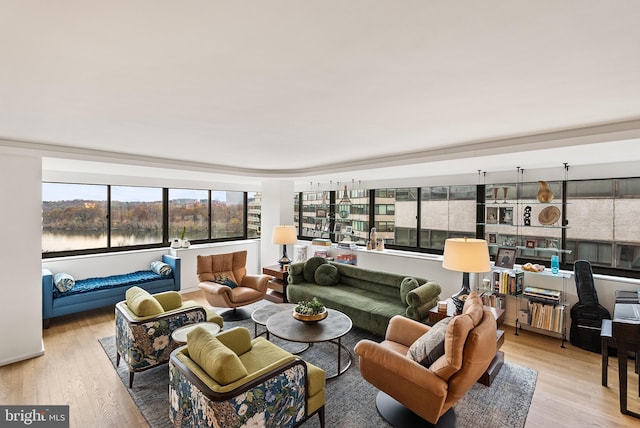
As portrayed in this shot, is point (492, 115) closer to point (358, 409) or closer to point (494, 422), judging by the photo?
point (494, 422)

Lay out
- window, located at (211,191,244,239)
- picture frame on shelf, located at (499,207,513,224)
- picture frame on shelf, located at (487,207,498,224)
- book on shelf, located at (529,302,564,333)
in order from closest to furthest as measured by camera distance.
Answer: book on shelf, located at (529,302,564,333) < picture frame on shelf, located at (499,207,513,224) < picture frame on shelf, located at (487,207,498,224) < window, located at (211,191,244,239)

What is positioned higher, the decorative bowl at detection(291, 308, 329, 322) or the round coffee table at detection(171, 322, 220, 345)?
the decorative bowl at detection(291, 308, 329, 322)

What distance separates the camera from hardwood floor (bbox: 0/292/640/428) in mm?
2570

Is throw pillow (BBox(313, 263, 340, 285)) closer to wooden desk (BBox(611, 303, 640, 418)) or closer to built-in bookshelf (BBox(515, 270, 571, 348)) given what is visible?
built-in bookshelf (BBox(515, 270, 571, 348))

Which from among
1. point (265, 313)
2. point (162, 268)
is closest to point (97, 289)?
point (162, 268)

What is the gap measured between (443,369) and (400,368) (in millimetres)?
308

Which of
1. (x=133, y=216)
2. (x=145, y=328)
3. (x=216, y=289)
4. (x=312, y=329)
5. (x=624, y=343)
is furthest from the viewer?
(x=133, y=216)

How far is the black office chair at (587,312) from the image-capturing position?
3.75 meters

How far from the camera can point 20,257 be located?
352 centimetres

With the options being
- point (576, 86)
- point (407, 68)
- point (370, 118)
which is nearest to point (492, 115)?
point (576, 86)

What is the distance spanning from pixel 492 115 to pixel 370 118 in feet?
3.08

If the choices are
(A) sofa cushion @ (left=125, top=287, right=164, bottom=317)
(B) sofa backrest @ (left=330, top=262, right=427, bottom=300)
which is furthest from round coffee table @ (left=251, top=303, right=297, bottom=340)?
(B) sofa backrest @ (left=330, top=262, right=427, bottom=300)

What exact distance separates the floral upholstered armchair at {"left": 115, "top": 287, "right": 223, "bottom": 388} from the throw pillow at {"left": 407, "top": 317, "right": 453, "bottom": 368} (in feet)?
7.50

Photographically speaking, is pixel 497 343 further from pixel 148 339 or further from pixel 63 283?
pixel 63 283
